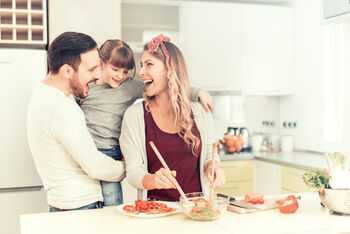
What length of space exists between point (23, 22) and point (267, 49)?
258 centimetres

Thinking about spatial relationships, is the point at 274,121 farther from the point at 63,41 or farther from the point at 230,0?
the point at 63,41

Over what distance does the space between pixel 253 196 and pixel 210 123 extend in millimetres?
544

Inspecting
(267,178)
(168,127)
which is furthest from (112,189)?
(267,178)

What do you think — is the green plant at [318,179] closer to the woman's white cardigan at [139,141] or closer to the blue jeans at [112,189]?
the woman's white cardigan at [139,141]

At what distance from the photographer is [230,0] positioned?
4.95 metres

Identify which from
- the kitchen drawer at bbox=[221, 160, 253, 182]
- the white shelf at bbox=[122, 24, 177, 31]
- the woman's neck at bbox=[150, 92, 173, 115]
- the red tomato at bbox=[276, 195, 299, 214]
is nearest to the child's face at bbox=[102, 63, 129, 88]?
the woman's neck at bbox=[150, 92, 173, 115]

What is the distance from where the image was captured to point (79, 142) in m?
2.40

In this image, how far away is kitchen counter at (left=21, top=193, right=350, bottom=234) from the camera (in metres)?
1.93

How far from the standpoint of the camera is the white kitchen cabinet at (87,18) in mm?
3105

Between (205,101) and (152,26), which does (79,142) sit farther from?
(152,26)

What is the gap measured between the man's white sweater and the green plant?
1.00m

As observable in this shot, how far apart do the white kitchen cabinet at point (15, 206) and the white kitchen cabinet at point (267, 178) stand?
2.19m

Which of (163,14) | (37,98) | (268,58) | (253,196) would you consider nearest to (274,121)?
(268,58)

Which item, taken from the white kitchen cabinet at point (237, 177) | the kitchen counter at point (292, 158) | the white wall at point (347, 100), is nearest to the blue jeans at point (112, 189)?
the kitchen counter at point (292, 158)
